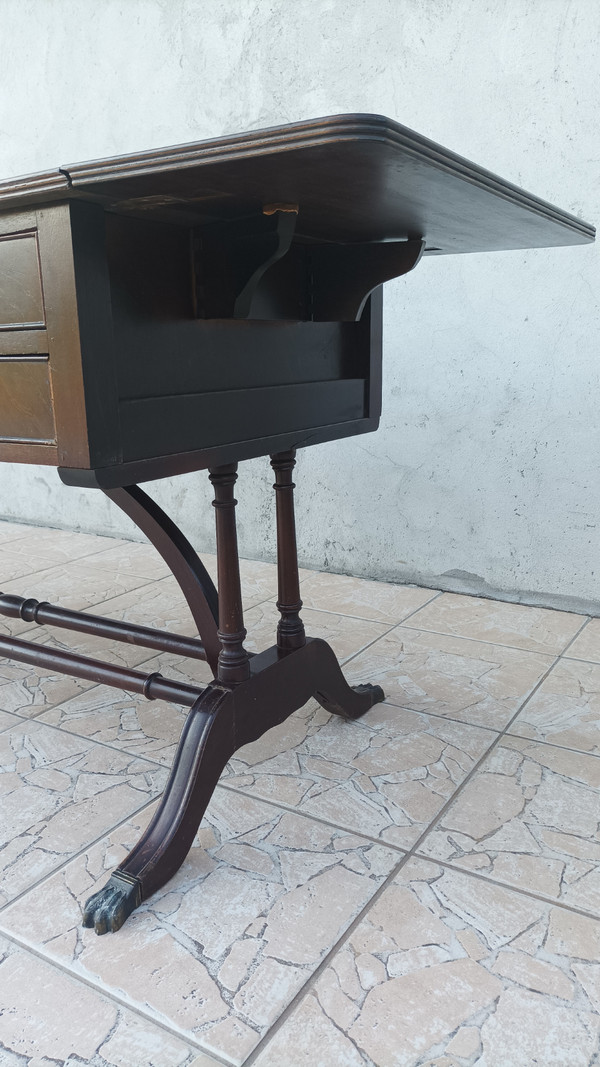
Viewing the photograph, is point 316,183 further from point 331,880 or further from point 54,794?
point 54,794

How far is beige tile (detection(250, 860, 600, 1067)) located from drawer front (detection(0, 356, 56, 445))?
34.8 inches

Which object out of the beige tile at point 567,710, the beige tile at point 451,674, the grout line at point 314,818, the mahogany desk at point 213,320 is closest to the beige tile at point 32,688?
the mahogany desk at point 213,320

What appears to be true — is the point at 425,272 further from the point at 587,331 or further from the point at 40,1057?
the point at 40,1057

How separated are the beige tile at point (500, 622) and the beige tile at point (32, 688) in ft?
3.62

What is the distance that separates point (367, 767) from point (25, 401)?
1.03m

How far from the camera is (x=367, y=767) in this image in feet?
5.71

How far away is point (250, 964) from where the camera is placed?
1.19m

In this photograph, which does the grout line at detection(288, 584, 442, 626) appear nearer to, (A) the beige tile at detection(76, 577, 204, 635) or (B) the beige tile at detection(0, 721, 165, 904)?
(A) the beige tile at detection(76, 577, 204, 635)

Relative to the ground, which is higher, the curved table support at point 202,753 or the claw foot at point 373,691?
the curved table support at point 202,753

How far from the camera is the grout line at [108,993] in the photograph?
1.05 m

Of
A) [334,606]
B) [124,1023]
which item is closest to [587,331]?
[334,606]

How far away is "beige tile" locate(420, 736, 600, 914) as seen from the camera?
1372 mm

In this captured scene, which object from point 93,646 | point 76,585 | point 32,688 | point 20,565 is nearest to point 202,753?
point 32,688

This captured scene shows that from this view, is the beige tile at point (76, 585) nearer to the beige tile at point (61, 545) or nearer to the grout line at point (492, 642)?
the beige tile at point (61, 545)
